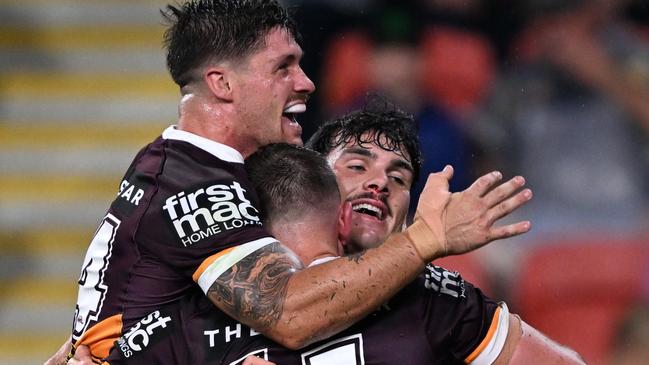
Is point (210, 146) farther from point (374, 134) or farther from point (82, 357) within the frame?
point (374, 134)

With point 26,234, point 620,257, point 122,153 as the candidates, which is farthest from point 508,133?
point 26,234

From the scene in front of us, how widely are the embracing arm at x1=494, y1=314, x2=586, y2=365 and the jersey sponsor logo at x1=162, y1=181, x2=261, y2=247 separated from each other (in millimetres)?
802

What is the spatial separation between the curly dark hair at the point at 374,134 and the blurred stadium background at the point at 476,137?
191 cm

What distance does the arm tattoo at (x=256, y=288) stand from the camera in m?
3.09

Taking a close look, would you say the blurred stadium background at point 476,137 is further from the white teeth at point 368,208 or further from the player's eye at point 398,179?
the white teeth at point 368,208

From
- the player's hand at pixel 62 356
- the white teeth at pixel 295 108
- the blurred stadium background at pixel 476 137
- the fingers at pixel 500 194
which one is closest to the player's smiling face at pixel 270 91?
the white teeth at pixel 295 108

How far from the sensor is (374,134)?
165 inches

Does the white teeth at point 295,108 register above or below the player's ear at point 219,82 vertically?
below

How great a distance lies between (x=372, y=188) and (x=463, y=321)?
855 millimetres

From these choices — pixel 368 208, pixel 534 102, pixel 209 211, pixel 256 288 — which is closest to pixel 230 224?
pixel 209 211

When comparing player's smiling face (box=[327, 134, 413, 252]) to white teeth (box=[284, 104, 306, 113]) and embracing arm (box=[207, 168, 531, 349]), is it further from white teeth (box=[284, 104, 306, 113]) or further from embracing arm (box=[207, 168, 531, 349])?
embracing arm (box=[207, 168, 531, 349])

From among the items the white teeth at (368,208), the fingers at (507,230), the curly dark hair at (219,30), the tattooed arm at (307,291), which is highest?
the curly dark hair at (219,30)

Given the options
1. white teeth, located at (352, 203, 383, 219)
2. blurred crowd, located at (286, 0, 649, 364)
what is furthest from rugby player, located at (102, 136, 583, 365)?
blurred crowd, located at (286, 0, 649, 364)

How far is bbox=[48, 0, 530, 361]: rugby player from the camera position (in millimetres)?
3084
